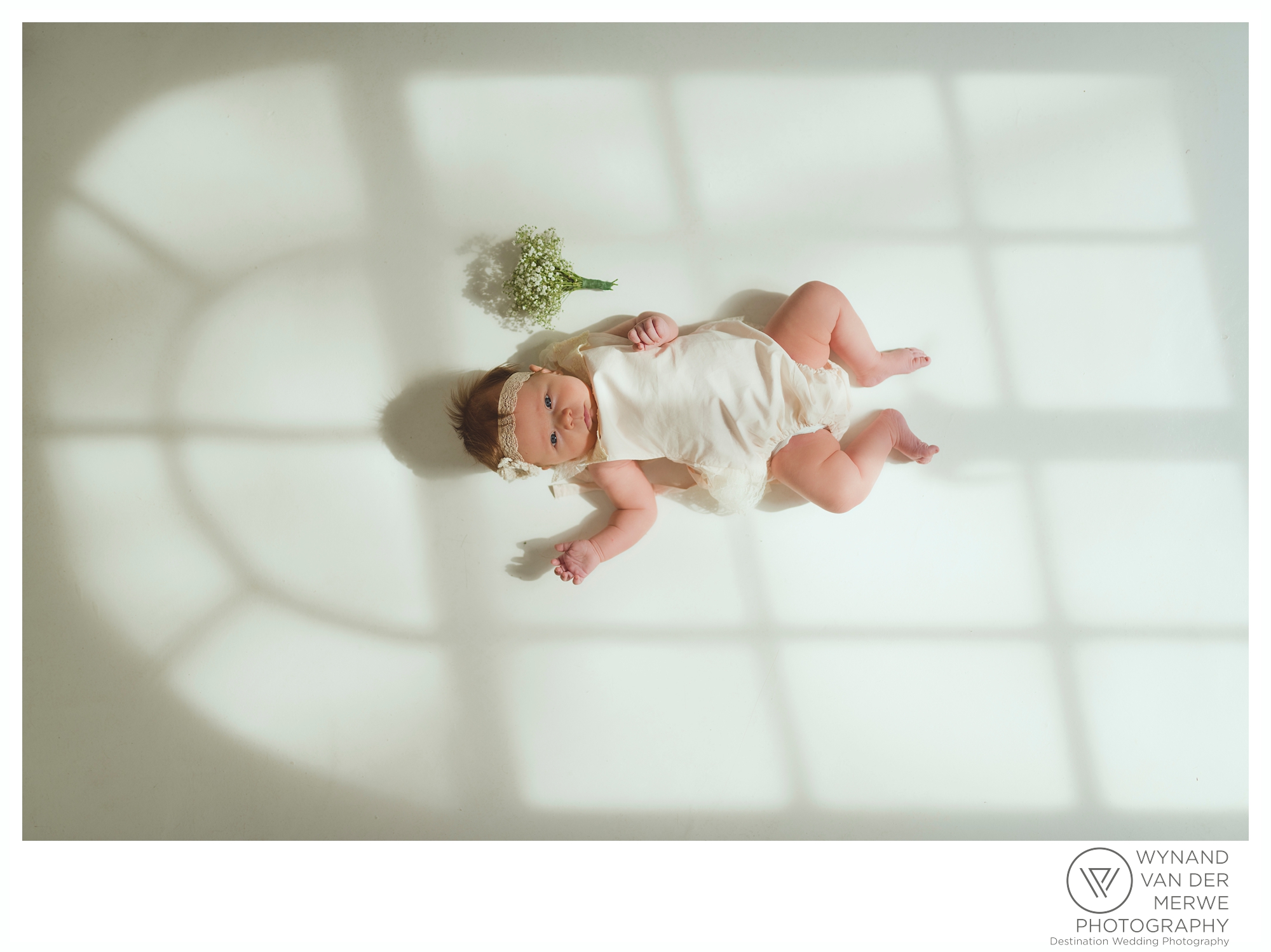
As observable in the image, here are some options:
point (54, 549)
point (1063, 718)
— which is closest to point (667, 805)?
point (1063, 718)

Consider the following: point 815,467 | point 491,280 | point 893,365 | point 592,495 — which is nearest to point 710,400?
point 815,467

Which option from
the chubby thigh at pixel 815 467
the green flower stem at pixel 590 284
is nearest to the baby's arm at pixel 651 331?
the green flower stem at pixel 590 284

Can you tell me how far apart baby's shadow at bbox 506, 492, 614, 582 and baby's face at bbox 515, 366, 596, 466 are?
238mm

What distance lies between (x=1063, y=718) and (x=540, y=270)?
6.49 ft

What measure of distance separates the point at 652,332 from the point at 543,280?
0.34 meters

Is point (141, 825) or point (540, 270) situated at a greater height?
point (540, 270)

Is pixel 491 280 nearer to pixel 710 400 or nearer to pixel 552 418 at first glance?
pixel 552 418

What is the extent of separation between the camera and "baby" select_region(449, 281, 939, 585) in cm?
181

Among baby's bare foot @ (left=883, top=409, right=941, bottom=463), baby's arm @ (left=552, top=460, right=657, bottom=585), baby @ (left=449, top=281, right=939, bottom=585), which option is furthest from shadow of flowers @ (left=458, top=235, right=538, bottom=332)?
baby's bare foot @ (left=883, top=409, right=941, bottom=463)

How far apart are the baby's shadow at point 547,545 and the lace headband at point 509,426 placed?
25cm

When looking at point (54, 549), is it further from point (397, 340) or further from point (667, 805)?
point (667, 805)

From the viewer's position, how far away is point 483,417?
5.90 feet

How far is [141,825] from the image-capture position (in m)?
2.00
